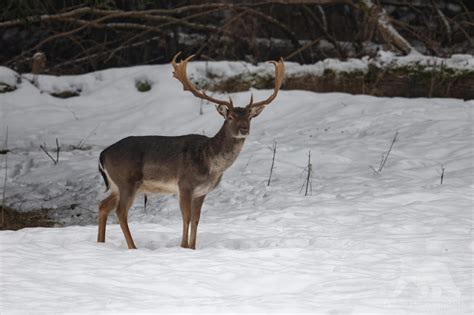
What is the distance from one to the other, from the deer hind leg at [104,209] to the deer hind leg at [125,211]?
7.2 inches

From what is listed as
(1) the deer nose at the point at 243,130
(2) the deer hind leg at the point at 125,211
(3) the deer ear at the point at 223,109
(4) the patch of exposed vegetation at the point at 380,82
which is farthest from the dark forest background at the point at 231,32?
(1) the deer nose at the point at 243,130

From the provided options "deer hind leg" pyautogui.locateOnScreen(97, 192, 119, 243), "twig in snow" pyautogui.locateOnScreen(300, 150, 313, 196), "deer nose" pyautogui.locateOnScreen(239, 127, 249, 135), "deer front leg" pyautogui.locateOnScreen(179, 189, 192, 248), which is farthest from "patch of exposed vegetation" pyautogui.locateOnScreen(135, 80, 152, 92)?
"deer nose" pyautogui.locateOnScreen(239, 127, 249, 135)

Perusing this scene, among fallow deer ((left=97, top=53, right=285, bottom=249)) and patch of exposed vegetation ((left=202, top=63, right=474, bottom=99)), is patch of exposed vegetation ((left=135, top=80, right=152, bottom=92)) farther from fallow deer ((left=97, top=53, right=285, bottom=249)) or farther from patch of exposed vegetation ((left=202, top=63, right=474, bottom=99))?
fallow deer ((left=97, top=53, right=285, bottom=249))

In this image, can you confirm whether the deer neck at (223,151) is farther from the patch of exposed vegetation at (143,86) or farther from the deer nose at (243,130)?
the patch of exposed vegetation at (143,86)

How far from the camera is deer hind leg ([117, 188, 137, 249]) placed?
302 inches

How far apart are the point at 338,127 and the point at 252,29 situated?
3.34m

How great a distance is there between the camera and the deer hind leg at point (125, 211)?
7.67 meters

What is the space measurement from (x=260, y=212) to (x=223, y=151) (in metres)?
1.46

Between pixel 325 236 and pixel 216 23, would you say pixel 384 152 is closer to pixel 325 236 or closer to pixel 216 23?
pixel 325 236

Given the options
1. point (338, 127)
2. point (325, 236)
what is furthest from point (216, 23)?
point (325, 236)

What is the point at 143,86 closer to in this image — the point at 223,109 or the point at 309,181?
the point at 309,181

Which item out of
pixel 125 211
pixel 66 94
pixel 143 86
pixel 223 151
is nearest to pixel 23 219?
pixel 125 211

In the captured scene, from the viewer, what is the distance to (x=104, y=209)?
8000mm

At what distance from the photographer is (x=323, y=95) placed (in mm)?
13375
